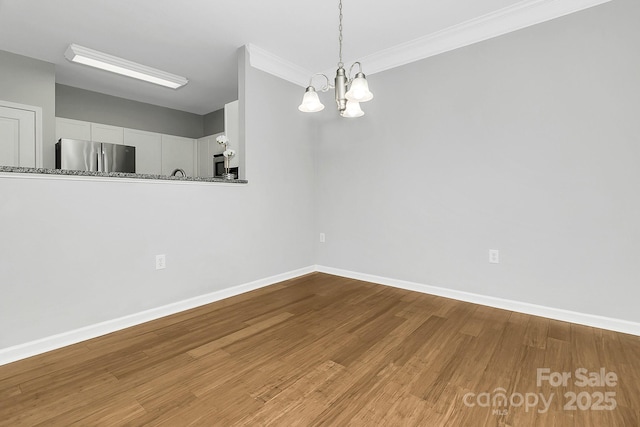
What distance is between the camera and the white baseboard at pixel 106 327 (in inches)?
72.0

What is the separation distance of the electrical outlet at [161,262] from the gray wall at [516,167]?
207cm

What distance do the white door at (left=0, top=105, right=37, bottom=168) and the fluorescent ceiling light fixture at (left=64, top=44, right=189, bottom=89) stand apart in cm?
84

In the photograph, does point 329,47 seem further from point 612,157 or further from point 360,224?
point 612,157

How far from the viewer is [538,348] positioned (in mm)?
1930

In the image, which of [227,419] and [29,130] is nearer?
[227,419]

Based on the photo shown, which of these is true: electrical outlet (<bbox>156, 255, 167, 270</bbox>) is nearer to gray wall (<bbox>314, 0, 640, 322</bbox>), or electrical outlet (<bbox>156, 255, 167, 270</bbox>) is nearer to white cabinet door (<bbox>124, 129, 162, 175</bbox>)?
gray wall (<bbox>314, 0, 640, 322</bbox>)

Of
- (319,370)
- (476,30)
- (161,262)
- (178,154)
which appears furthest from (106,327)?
(476,30)

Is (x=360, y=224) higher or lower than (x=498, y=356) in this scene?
higher

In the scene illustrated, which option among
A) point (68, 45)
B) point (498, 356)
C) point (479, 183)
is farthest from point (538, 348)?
point (68, 45)

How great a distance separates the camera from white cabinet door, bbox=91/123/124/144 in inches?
168

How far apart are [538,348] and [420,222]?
4.71 ft

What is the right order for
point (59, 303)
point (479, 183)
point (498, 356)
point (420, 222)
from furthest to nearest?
point (420, 222), point (479, 183), point (59, 303), point (498, 356)

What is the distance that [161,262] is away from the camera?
2490 millimetres

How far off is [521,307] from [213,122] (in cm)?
535
